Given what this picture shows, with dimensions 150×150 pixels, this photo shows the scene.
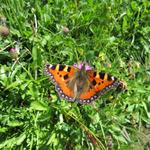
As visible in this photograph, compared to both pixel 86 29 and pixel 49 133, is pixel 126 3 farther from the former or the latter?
pixel 49 133

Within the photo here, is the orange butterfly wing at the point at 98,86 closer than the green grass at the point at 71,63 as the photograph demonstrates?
Yes

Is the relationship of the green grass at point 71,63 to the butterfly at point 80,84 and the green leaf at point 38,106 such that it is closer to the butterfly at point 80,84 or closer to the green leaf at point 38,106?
the green leaf at point 38,106

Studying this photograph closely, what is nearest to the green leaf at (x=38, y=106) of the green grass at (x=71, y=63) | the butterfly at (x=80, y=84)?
the green grass at (x=71, y=63)

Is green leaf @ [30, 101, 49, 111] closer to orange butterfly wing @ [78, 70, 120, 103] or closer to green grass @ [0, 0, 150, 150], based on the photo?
green grass @ [0, 0, 150, 150]

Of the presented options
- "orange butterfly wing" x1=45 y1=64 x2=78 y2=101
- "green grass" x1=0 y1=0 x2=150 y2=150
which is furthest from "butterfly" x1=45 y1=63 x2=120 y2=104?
"green grass" x1=0 y1=0 x2=150 y2=150

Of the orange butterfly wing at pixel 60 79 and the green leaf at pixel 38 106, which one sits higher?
the orange butterfly wing at pixel 60 79

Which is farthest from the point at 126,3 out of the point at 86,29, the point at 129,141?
the point at 129,141

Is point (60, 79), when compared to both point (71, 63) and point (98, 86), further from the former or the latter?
point (71, 63)
